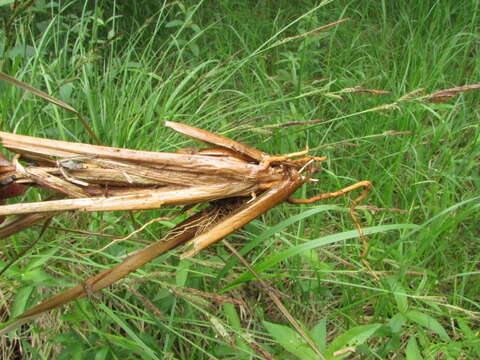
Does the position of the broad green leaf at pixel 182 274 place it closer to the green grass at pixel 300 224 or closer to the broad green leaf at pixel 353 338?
the green grass at pixel 300 224

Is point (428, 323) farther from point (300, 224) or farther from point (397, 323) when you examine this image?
point (300, 224)

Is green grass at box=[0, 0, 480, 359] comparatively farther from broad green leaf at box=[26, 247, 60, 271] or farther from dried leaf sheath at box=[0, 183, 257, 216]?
dried leaf sheath at box=[0, 183, 257, 216]

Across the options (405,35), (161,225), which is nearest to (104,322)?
(161,225)

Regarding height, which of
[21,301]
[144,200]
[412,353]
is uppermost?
[144,200]

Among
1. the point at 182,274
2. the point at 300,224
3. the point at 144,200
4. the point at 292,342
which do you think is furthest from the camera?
the point at 300,224

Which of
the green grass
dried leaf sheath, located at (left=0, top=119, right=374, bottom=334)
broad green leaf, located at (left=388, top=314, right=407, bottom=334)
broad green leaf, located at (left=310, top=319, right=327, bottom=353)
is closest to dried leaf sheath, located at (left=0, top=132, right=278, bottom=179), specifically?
dried leaf sheath, located at (left=0, top=119, right=374, bottom=334)

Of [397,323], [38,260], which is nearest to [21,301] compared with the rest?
[38,260]

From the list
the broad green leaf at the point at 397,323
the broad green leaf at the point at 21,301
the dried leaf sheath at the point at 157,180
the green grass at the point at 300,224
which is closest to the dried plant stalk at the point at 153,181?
the dried leaf sheath at the point at 157,180

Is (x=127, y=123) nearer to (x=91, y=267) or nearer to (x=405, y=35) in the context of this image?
(x=91, y=267)
